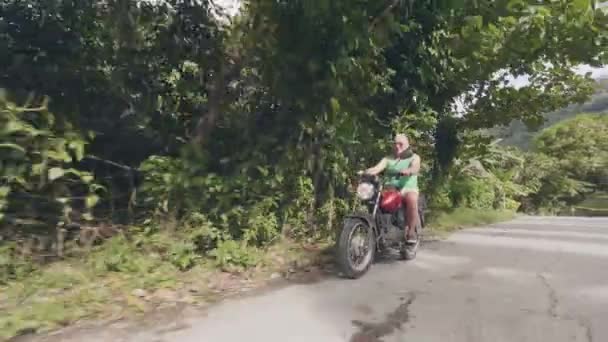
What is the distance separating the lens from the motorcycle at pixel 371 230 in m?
A: 4.84

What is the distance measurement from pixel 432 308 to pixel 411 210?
184 centimetres

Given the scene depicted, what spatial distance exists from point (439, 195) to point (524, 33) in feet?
18.0

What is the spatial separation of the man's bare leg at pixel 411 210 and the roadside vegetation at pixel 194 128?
1107mm

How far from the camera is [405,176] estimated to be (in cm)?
551

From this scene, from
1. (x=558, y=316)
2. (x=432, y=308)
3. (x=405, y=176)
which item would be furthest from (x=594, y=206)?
(x=432, y=308)

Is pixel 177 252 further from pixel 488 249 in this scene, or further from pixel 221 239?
pixel 488 249

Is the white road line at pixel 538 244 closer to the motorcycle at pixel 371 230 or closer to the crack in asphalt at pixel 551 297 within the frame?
the crack in asphalt at pixel 551 297

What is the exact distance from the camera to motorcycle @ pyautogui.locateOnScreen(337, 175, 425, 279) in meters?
4.84

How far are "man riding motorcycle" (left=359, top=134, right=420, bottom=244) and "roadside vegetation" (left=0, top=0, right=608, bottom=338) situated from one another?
84 cm

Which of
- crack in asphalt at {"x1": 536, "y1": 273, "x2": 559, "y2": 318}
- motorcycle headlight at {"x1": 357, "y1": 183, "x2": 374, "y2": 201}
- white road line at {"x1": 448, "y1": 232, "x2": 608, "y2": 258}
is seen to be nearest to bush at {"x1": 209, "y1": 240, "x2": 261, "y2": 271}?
motorcycle headlight at {"x1": 357, "y1": 183, "x2": 374, "y2": 201}

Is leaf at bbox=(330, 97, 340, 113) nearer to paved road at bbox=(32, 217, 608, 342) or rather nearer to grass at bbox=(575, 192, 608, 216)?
paved road at bbox=(32, 217, 608, 342)

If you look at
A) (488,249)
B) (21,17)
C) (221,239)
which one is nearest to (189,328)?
(221,239)

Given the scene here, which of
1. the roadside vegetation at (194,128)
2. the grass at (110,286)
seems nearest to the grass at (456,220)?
the roadside vegetation at (194,128)

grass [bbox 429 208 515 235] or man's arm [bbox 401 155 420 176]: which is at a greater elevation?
man's arm [bbox 401 155 420 176]
